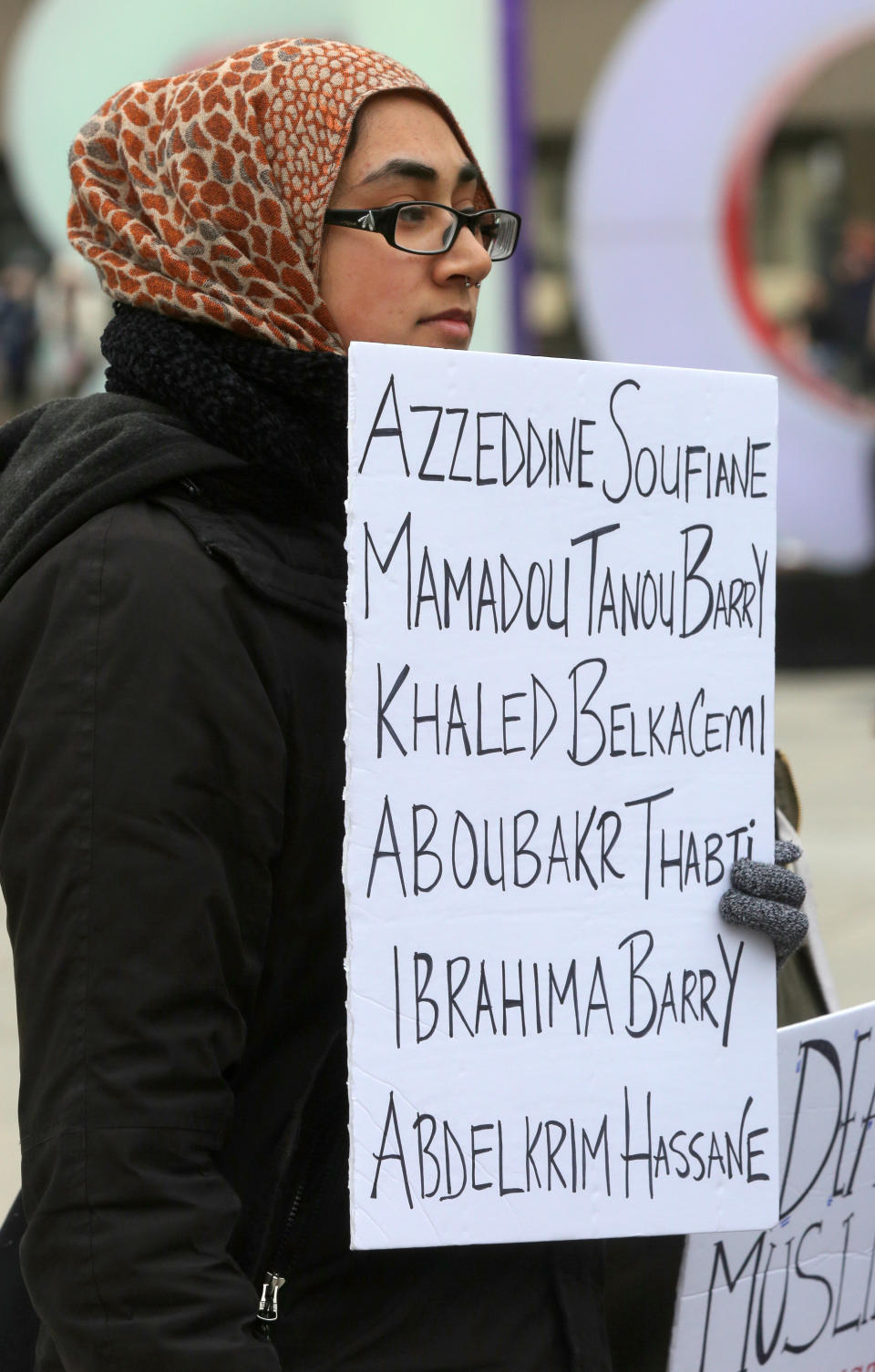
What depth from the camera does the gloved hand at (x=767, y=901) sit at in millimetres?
A: 1566

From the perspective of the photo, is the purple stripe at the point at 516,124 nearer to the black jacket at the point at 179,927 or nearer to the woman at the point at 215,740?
the woman at the point at 215,740

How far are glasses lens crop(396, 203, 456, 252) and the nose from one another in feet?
0.04

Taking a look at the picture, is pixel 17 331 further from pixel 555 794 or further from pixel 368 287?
pixel 555 794

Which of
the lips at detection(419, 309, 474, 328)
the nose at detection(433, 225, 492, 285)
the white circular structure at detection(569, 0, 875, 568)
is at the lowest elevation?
the lips at detection(419, 309, 474, 328)

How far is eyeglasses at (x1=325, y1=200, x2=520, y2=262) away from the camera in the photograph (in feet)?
5.15

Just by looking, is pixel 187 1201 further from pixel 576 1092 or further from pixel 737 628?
pixel 737 628

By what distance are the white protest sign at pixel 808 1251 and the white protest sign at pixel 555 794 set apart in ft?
0.95

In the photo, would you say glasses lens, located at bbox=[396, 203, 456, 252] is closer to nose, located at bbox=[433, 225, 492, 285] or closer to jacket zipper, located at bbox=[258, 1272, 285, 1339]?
nose, located at bbox=[433, 225, 492, 285]

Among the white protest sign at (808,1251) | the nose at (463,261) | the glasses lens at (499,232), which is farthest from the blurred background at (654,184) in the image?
the nose at (463,261)

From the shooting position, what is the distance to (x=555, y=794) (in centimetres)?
153

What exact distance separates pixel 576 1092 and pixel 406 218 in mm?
755

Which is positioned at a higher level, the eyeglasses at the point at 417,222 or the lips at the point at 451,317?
the eyeglasses at the point at 417,222

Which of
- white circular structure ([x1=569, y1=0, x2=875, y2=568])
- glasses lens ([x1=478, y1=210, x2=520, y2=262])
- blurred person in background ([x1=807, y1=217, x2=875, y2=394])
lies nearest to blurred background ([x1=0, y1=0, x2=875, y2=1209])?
white circular structure ([x1=569, y1=0, x2=875, y2=568])

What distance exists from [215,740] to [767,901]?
1.69 feet
